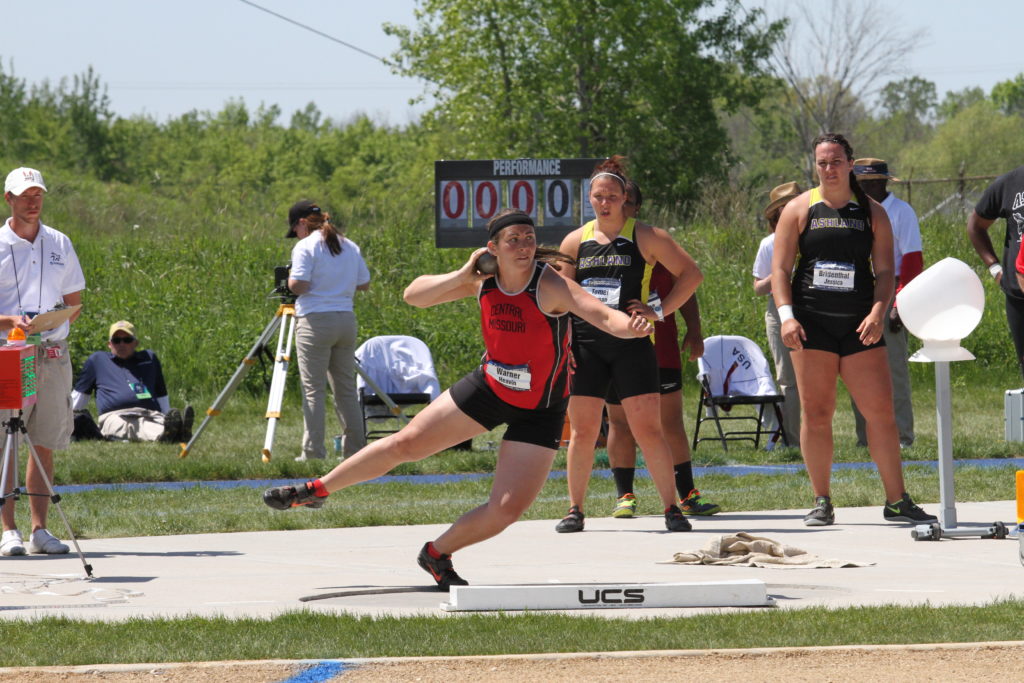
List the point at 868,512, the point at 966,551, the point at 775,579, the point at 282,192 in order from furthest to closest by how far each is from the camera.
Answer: the point at 282,192 → the point at 868,512 → the point at 966,551 → the point at 775,579

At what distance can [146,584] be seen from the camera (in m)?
7.10

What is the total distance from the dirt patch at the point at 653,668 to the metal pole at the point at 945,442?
2868 millimetres

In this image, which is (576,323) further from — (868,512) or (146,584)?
(146,584)

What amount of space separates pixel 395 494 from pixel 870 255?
12.9 ft

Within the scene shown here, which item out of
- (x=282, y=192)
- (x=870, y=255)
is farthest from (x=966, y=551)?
(x=282, y=192)

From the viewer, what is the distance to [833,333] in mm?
8711

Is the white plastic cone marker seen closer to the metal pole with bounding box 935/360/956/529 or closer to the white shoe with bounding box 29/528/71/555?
the metal pole with bounding box 935/360/956/529

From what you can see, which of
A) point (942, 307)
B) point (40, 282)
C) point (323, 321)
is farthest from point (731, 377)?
point (40, 282)

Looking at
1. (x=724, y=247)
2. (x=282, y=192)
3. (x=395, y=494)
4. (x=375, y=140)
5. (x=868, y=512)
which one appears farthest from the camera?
(x=375, y=140)

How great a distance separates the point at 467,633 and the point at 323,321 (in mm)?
7346

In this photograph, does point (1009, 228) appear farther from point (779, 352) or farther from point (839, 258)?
point (779, 352)

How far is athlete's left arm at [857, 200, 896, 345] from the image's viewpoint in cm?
850

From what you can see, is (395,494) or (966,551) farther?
(395,494)

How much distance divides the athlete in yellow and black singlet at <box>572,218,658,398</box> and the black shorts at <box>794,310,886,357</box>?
3.02 feet
